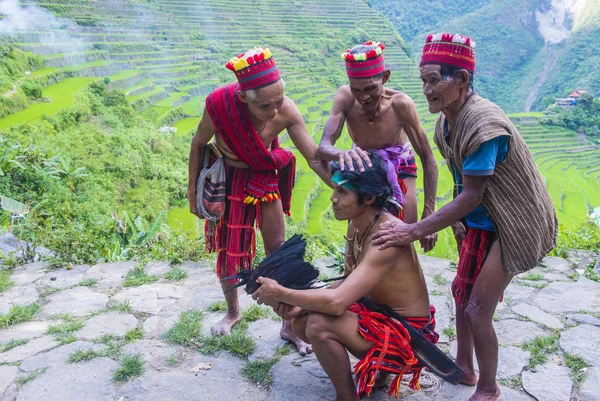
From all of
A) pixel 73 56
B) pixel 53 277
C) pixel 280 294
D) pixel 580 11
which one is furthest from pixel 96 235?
pixel 580 11

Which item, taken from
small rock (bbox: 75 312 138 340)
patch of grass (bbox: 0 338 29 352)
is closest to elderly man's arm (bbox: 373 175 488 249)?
small rock (bbox: 75 312 138 340)

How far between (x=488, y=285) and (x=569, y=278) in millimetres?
2575

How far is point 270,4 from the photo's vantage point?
47344mm

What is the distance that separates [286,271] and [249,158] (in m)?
0.91

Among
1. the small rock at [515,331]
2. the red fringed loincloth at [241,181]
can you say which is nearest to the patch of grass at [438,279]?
the small rock at [515,331]

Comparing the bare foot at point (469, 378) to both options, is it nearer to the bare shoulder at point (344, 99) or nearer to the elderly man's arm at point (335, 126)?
the elderly man's arm at point (335, 126)

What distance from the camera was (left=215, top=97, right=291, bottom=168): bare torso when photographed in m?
3.08

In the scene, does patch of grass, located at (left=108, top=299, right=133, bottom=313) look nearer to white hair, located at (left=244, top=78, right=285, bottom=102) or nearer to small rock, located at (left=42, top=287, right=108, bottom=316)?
small rock, located at (left=42, top=287, right=108, bottom=316)

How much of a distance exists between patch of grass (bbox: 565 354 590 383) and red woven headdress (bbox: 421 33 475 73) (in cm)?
189

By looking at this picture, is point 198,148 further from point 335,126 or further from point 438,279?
point 438,279

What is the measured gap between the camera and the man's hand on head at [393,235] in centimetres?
236

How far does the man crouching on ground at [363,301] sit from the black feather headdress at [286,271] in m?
0.08

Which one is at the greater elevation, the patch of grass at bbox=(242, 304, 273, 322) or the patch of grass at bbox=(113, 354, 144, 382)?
the patch of grass at bbox=(113, 354, 144, 382)

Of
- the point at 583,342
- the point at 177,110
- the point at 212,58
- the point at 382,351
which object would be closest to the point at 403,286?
the point at 382,351
